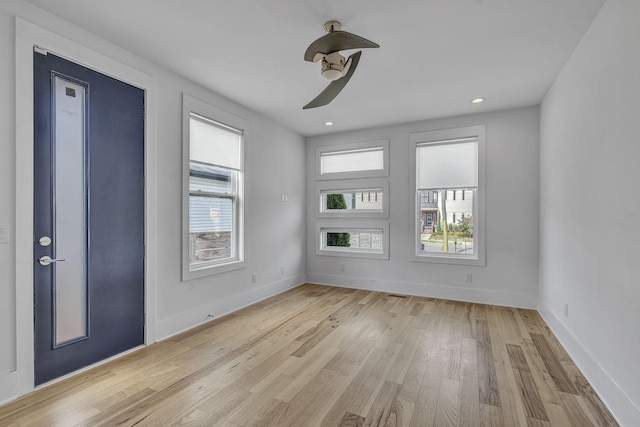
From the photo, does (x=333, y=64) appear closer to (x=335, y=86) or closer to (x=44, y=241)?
(x=335, y=86)

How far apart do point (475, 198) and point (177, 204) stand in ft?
12.9

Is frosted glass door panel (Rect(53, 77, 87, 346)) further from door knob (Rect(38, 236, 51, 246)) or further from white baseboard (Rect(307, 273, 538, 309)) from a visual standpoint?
white baseboard (Rect(307, 273, 538, 309))

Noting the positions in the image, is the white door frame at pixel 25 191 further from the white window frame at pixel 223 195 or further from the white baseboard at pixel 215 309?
the white window frame at pixel 223 195

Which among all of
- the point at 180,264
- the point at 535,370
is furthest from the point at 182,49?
the point at 535,370

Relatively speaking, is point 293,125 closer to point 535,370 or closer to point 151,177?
point 151,177

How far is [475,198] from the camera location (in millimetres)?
4418

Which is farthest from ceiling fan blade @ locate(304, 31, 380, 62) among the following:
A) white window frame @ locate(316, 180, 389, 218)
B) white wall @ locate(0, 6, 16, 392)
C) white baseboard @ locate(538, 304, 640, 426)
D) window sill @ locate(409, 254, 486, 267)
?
window sill @ locate(409, 254, 486, 267)

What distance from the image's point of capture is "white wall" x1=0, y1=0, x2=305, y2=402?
6.64 ft

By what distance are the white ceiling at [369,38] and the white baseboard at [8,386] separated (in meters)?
2.52

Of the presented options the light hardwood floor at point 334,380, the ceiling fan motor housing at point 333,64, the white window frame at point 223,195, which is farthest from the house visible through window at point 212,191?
the ceiling fan motor housing at point 333,64

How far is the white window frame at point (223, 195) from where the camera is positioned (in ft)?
10.8

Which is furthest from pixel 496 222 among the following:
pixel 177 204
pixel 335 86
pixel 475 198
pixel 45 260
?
pixel 45 260

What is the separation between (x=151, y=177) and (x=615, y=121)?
364 cm

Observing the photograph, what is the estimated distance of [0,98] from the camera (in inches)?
78.3
